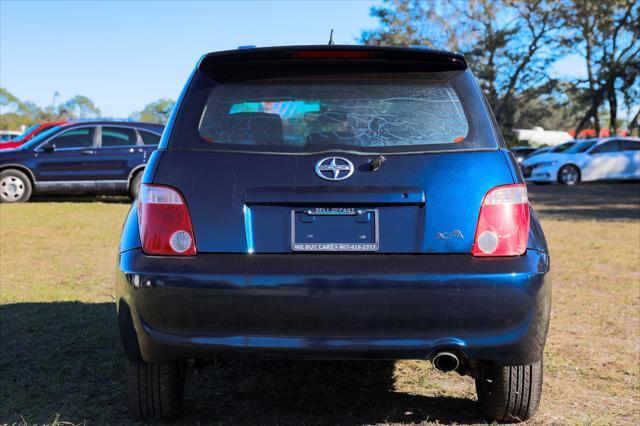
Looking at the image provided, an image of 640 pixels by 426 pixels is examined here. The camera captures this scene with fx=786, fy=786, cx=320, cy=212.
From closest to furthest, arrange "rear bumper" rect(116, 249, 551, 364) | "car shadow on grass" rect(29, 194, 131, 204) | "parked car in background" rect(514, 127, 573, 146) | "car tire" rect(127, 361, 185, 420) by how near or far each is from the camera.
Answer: "rear bumper" rect(116, 249, 551, 364)
"car tire" rect(127, 361, 185, 420)
"car shadow on grass" rect(29, 194, 131, 204)
"parked car in background" rect(514, 127, 573, 146)

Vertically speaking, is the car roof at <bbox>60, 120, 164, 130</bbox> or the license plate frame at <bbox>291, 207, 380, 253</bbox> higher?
the license plate frame at <bbox>291, 207, 380, 253</bbox>

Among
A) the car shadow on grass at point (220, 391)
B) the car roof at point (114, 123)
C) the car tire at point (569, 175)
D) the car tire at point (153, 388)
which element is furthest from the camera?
the car tire at point (569, 175)

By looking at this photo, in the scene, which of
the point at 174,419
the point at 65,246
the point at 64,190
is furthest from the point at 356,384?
the point at 64,190

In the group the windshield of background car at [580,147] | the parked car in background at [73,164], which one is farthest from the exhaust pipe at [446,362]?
the windshield of background car at [580,147]

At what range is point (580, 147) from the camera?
83.5 feet

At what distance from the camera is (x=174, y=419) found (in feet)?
12.0

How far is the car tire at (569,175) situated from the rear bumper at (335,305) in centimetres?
2284

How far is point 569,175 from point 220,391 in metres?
22.5

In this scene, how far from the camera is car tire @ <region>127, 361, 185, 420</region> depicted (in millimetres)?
3459

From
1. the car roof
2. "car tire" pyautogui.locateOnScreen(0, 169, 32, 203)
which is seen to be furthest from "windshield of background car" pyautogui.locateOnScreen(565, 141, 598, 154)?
"car tire" pyautogui.locateOnScreen(0, 169, 32, 203)

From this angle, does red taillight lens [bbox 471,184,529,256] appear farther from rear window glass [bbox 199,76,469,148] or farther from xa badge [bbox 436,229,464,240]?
rear window glass [bbox 199,76,469,148]

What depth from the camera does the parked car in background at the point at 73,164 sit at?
15.2 meters

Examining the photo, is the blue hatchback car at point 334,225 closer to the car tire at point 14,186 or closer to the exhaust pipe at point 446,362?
the exhaust pipe at point 446,362

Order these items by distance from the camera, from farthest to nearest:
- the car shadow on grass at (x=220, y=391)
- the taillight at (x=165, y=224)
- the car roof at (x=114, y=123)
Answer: the car roof at (x=114, y=123) < the car shadow on grass at (x=220, y=391) < the taillight at (x=165, y=224)
